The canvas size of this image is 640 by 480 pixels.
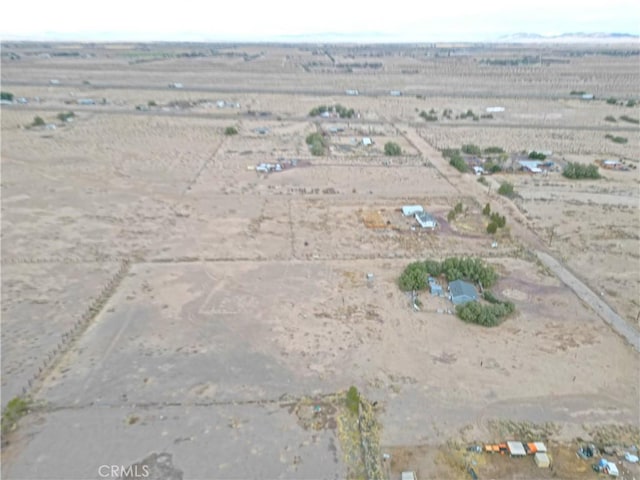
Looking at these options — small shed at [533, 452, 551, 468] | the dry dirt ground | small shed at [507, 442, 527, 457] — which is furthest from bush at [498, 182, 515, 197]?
small shed at [533, 452, 551, 468]

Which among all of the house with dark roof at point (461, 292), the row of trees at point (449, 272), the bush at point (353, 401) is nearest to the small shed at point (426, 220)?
the row of trees at point (449, 272)

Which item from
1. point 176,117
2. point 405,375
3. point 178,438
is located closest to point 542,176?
point 405,375

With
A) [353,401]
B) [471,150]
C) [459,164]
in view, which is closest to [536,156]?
[471,150]

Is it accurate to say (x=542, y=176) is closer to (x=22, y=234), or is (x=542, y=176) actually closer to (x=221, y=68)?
(x=22, y=234)

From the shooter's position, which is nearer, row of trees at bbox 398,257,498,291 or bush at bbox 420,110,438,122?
row of trees at bbox 398,257,498,291

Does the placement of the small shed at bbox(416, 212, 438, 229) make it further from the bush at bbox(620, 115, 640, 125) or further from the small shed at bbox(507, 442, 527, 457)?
the bush at bbox(620, 115, 640, 125)

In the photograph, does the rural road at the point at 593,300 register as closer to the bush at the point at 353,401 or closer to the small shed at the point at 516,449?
the small shed at the point at 516,449
